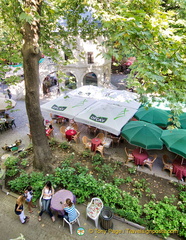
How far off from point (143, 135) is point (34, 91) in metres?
5.46

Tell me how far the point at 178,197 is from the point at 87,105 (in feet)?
23.0

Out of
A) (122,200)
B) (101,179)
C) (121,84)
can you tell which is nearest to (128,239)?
(122,200)

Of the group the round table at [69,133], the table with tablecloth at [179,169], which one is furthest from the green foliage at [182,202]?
the round table at [69,133]

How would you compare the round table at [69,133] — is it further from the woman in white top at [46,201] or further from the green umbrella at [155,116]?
→ the woman in white top at [46,201]

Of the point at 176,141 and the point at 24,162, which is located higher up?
the point at 176,141

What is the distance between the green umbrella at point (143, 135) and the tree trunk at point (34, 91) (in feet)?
13.6

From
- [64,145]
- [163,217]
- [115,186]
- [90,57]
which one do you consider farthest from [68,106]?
[90,57]

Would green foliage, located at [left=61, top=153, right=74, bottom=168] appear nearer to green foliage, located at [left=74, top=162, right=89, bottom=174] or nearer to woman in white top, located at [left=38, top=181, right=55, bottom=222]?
green foliage, located at [left=74, top=162, right=89, bottom=174]

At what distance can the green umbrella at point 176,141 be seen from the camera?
730 centimetres

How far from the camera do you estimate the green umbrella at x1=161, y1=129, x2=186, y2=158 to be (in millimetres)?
7297

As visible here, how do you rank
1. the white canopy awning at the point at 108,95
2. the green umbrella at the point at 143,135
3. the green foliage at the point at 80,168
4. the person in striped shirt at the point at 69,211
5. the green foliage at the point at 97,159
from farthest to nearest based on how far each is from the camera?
1. the white canopy awning at the point at 108,95
2. the green foliage at the point at 97,159
3. the green foliage at the point at 80,168
4. the green umbrella at the point at 143,135
5. the person in striped shirt at the point at 69,211

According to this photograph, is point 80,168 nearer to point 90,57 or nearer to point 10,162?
point 10,162

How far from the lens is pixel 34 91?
7207 mm

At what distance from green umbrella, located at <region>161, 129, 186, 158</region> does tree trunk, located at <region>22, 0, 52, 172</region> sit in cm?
579
